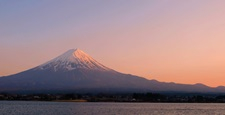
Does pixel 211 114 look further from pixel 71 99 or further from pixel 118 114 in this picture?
pixel 71 99

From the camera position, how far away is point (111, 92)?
10769cm

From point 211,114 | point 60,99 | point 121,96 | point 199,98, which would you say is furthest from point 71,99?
point 211,114

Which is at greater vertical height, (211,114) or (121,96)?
(121,96)

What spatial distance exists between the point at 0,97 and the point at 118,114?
61.8 metres

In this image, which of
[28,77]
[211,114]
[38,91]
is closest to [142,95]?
[38,91]

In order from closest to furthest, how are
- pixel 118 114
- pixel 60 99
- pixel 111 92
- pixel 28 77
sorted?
pixel 118 114
pixel 60 99
pixel 111 92
pixel 28 77

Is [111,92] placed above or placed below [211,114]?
above

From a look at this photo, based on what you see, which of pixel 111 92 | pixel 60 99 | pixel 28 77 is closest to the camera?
pixel 60 99

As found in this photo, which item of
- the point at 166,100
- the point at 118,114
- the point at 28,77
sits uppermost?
the point at 28,77

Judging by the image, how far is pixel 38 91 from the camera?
10938 centimetres

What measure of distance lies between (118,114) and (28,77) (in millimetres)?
79925

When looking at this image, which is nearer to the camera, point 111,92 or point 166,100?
point 166,100

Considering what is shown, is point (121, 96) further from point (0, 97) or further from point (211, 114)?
point (211, 114)

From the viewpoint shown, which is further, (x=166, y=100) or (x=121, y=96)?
(x=121, y=96)
